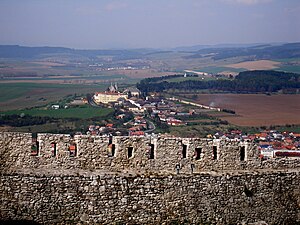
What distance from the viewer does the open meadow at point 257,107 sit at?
2736 inches

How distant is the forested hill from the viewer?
365ft

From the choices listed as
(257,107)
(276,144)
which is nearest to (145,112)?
(257,107)

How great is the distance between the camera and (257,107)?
84.6 metres

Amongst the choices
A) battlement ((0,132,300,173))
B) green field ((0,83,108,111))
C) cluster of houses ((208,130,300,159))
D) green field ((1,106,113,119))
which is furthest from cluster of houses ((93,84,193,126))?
battlement ((0,132,300,173))

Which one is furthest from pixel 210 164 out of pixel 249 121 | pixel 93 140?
pixel 249 121

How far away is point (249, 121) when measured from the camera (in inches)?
2773

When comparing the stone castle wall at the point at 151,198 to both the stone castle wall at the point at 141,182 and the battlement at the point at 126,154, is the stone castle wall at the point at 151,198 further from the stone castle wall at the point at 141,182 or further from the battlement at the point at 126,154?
the battlement at the point at 126,154

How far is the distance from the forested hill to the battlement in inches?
3645

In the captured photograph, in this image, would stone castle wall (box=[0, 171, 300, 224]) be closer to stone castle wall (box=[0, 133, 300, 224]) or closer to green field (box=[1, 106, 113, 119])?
stone castle wall (box=[0, 133, 300, 224])

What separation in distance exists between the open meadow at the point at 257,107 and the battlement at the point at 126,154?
55003mm

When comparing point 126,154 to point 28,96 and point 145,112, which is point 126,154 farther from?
point 28,96

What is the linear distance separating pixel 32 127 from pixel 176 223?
158 feet

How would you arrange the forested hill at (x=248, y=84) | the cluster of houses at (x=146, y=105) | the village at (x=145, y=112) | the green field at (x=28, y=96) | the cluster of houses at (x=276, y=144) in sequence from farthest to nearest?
the forested hill at (x=248, y=84), the green field at (x=28, y=96), the cluster of houses at (x=146, y=105), the village at (x=145, y=112), the cluster of houses at (x=276, y=144)

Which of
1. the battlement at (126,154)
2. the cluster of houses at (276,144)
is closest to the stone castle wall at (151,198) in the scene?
the battlement at (126,154)
